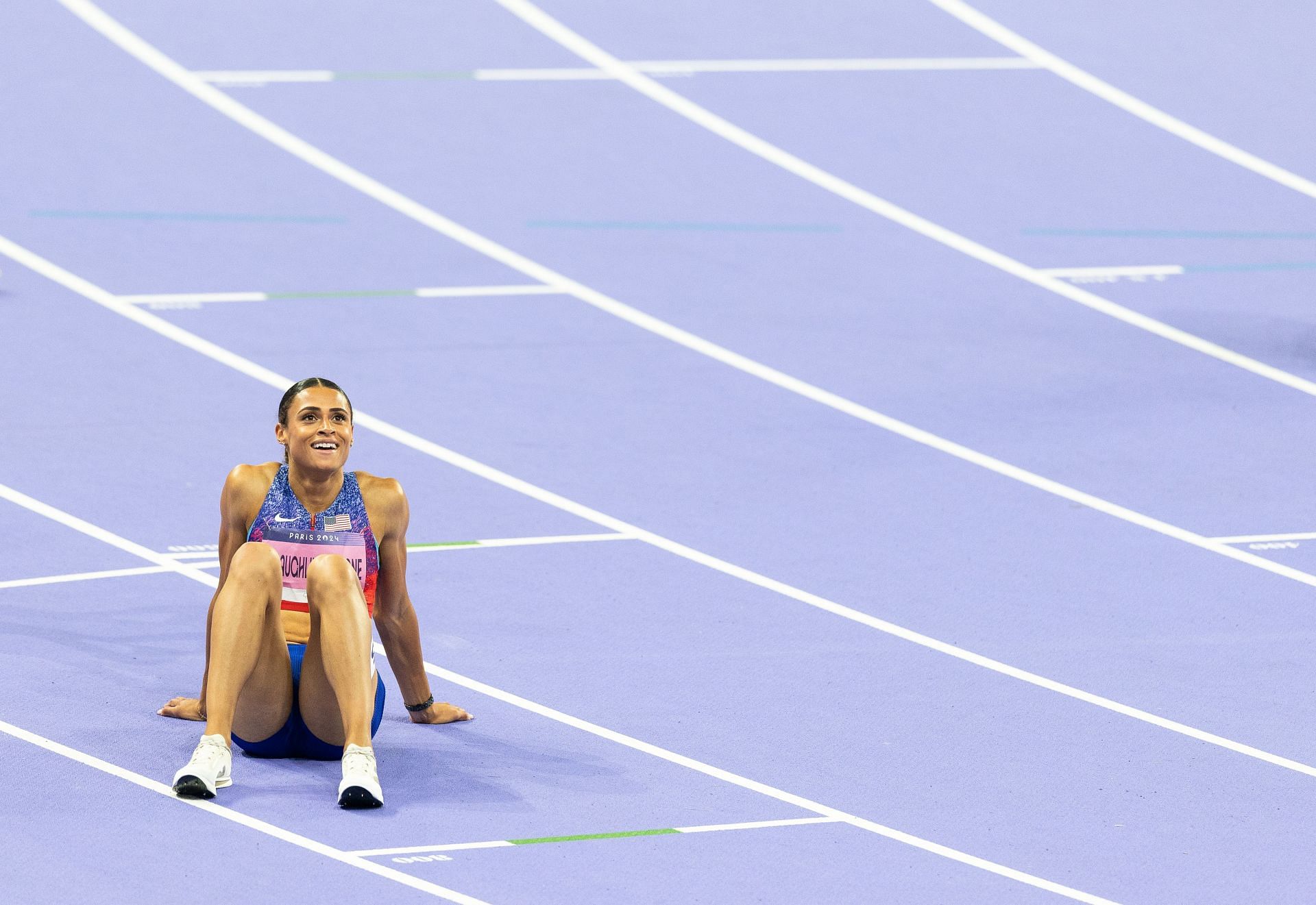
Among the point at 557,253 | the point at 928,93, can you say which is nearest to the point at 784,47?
the point at 928,93

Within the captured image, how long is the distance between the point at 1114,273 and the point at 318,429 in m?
5.77

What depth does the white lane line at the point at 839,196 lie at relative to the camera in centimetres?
938

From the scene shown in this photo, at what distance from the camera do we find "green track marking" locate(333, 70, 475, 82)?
1112cm

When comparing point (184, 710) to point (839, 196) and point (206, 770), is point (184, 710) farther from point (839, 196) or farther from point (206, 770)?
point (839, 196)

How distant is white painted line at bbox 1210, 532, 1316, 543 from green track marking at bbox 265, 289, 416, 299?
12.6ft

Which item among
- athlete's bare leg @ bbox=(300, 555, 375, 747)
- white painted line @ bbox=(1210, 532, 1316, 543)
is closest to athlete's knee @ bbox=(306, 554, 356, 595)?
athlete's bare leg @ bbox=(300, 555, 375, 747)

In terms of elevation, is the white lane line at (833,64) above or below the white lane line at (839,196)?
above

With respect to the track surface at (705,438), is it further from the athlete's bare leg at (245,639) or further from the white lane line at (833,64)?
the athlete's bare leg at (245,639)

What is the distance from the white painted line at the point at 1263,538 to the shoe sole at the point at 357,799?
3.66 m

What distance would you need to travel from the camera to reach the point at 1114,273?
1014 centimetres

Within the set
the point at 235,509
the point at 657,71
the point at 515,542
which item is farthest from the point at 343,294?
the point at 235,509

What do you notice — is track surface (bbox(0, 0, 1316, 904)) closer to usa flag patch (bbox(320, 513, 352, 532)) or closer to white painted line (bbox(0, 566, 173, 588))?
white painted line (bbox(0, 566, 173, 588))

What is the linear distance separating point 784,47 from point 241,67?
2.99 metres

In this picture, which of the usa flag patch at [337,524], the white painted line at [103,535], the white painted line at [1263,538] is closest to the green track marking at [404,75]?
the white painted line at [103,535]
